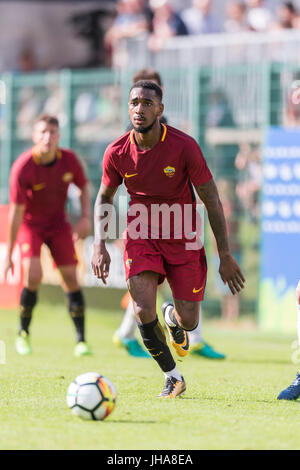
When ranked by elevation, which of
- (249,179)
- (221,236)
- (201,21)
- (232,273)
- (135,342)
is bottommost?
(135,342)

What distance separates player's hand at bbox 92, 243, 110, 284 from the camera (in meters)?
7.20

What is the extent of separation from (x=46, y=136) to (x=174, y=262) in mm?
3471

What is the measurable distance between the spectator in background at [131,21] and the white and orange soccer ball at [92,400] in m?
10.6

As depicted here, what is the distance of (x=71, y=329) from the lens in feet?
46.3

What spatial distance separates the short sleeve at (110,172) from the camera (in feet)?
24.0

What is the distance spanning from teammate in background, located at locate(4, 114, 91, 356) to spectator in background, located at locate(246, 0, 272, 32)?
6060mm

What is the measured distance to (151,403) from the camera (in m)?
7.11

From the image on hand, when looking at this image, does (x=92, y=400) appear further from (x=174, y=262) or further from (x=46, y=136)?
(x=46, y=136)

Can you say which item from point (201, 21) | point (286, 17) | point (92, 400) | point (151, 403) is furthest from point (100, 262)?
point (201, 21)

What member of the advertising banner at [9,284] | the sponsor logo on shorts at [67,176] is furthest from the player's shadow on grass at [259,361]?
the advertising banner at [9,284]
